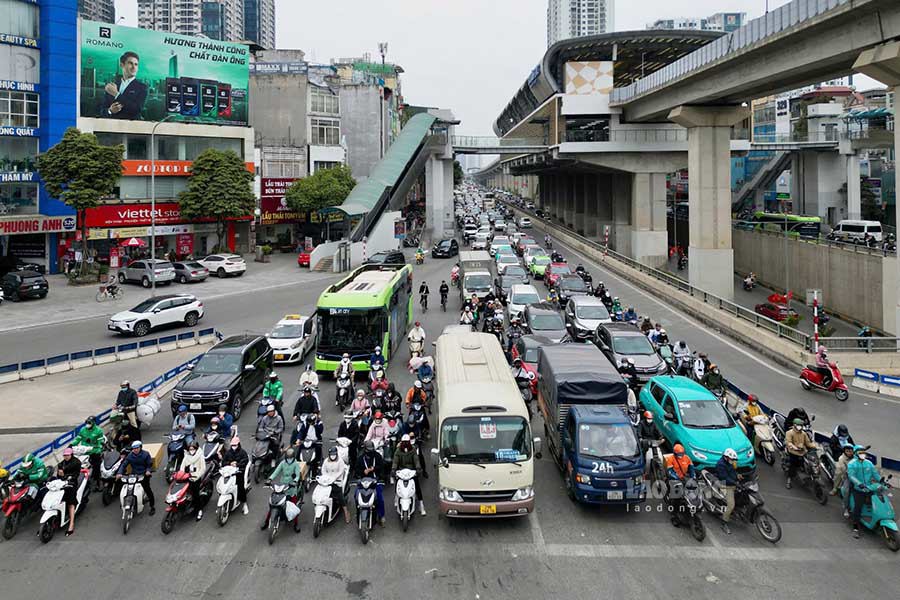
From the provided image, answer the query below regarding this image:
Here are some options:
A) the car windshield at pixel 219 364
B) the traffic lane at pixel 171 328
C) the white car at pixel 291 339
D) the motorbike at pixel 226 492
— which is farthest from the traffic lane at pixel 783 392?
the traffic lane at pixel 171 328

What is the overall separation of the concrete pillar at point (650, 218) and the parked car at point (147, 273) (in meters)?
38.0

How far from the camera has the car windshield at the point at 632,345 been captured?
21359 millimetres

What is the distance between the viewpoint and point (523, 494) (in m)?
11.6

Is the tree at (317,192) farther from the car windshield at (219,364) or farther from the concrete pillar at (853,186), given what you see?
the concrete pillar at (853,186)

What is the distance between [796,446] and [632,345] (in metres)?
7.95

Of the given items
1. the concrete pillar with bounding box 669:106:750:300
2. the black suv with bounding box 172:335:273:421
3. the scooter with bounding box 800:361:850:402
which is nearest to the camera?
the black suv with bounding box 172:335:273:421

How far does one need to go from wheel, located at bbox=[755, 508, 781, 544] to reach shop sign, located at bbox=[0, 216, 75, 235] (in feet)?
145

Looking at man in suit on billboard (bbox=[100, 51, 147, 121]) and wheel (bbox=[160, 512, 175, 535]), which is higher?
man in suit on billboard (bbox=[100, 51, 147, 121])

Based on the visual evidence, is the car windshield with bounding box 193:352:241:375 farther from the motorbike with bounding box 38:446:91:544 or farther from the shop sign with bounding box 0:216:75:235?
the shop sign with bounding box 0:216:75:235

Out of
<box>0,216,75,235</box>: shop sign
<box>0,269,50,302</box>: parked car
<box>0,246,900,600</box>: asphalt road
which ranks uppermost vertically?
<box>0,216,75,235</box>: shop sign

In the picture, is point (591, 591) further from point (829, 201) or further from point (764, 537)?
point (829, 201)

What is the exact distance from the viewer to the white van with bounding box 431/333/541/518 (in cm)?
1155

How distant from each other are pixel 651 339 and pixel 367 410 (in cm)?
1194

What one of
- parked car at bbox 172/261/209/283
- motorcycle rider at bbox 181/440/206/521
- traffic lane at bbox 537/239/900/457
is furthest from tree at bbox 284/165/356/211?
motorcycle rider at bbox 181/440/206/521
